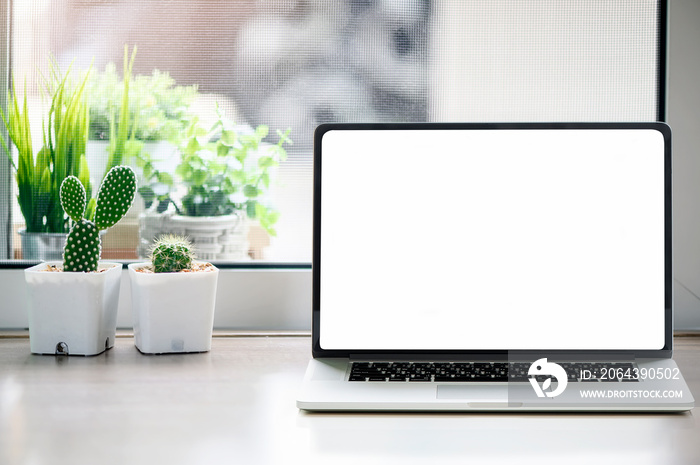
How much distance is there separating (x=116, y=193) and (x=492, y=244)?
1.94 feet

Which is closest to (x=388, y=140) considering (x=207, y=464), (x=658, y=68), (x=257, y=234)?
(x=257, y=234)

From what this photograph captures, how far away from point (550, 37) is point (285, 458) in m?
0.90

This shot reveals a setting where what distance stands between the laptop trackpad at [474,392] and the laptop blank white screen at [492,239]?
4.2 inches

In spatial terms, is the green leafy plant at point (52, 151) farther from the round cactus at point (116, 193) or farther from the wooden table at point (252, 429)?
the wooden table at point (252, 429)

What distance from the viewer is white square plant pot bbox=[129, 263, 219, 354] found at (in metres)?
0.99

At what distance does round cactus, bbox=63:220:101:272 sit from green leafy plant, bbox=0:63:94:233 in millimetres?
167

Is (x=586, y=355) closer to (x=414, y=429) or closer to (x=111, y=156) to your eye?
(x=414, y=429)

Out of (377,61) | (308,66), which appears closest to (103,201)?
(308,66)

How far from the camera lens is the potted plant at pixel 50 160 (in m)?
1.17

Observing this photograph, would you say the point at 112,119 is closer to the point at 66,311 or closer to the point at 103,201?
the point at 103,201

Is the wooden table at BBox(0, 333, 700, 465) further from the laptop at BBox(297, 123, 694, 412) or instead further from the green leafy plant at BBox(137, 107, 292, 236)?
the green leafy plant at BBox(137, 107, 292, 236)

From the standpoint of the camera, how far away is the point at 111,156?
118 centimetres

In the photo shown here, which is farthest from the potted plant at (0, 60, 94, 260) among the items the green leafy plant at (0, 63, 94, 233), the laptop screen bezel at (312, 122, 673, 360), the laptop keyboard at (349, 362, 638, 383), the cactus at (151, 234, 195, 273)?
the laptop keyboard at (349, 362, 638, 383)

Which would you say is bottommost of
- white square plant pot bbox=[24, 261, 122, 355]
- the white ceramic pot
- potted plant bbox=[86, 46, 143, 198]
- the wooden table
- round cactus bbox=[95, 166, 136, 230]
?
the wooden table
